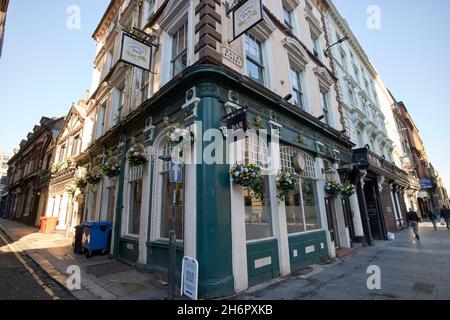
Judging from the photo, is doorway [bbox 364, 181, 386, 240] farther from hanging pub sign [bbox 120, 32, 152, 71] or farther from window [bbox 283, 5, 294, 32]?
hanging pub sign [bbox 120, 32, 152, 71]

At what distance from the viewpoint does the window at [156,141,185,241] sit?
636 centimetres

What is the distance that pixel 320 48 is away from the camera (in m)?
13.9

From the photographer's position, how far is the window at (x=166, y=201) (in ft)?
20.9

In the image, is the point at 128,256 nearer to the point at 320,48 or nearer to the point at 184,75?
the point at 184,75

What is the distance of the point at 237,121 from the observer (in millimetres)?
5574

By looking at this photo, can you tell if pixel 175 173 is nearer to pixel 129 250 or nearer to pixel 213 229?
pixel 213 229

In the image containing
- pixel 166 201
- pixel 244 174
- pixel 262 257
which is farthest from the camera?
pixel 166 201

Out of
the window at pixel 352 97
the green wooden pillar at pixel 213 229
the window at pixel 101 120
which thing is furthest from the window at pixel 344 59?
the window at pixel 101 120

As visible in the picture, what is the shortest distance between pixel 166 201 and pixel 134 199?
8.08 ft

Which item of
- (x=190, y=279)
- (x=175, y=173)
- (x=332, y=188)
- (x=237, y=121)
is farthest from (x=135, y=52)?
(x=332, y=188)

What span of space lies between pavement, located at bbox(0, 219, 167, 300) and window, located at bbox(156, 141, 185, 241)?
1348 mm

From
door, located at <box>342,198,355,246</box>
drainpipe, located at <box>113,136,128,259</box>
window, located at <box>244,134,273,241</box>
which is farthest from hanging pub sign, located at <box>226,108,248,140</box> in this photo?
door, located at <box>342,198,355,246</box>
